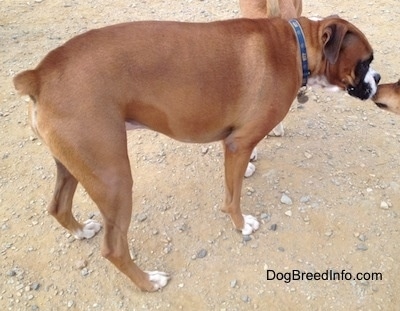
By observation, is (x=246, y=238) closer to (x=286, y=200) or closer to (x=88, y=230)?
(x=286, y=200)

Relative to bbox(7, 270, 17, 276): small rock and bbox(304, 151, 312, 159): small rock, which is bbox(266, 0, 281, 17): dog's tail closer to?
bbox(304, 151, 312, 159): small rock

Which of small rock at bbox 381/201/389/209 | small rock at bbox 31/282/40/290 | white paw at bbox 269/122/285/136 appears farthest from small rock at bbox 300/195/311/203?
small rock at bbox 31/282/40/290

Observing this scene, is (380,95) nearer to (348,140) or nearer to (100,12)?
(348,140)

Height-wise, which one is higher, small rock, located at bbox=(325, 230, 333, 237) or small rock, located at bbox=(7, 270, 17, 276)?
small rock, located at bbox=(7, 270, 17, 276)

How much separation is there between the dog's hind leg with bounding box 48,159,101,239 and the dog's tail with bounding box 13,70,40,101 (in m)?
0.62

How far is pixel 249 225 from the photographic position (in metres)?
3.31

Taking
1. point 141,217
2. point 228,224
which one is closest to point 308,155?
point 228,224

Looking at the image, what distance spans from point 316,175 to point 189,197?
1.11 metres

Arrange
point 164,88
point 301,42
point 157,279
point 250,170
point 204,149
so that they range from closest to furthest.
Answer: point 164,88
point 301,42
point 157,279
point 250,170
point 204,149

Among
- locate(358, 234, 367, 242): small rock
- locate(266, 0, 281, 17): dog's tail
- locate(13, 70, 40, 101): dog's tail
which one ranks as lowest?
locate(358, 234, 367, 242): small rock

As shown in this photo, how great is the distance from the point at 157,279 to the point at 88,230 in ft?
2.26

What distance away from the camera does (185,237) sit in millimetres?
3320

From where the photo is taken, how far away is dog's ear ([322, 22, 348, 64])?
8.91 ft

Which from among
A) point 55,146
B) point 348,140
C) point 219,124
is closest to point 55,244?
point 55,146
